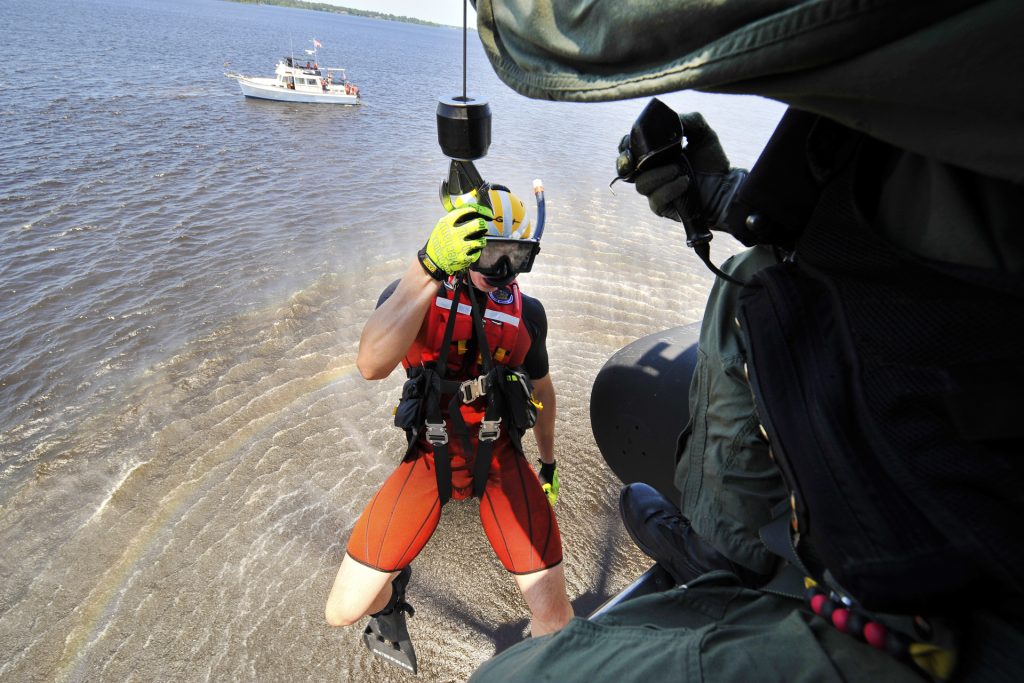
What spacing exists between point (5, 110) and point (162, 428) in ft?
53.2

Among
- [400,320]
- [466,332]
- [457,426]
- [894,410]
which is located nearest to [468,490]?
[457,426]

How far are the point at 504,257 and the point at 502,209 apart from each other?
395 millimetres

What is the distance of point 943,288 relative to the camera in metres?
0.73

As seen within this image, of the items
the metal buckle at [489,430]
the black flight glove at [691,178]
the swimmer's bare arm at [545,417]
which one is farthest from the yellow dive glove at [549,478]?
the black flight glove at [691,178]

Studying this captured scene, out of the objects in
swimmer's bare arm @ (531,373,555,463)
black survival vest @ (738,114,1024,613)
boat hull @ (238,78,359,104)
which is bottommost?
boat hull @ (238,78,359,104)

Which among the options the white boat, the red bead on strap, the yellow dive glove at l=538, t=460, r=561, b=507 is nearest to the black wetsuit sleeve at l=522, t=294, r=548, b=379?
the yellow dive glove at l=538, t=460, r=561, b=507

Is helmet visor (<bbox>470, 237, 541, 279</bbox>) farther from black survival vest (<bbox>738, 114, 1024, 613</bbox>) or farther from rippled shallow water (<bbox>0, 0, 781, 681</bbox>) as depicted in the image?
rippled shallow water (<bbox>0, 0, 781, 681</bbox>)

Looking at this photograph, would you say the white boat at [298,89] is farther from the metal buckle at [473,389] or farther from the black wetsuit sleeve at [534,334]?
the metal buckle at [473,389]

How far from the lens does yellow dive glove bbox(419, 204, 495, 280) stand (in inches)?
93.4

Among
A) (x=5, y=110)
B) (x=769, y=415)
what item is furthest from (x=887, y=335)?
(x=5, y=110)

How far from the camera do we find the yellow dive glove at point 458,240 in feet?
7.79

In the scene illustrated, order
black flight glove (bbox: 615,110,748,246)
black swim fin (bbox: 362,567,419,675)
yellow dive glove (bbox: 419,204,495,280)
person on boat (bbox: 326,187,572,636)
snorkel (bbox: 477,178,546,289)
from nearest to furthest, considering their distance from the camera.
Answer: black flight glove (bbox: 615,110,748,246) < yellow dive glove (bbox: 419,204,495,280) < snorkel (bbox: 477,178,546,289) < person on boat (bbox: 326,187,572,636) < black swim fin (bbox: 362,567,419,675)

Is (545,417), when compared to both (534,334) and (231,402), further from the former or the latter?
(231,402)

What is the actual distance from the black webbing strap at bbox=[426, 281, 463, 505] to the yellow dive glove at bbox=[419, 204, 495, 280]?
0.31 metres
